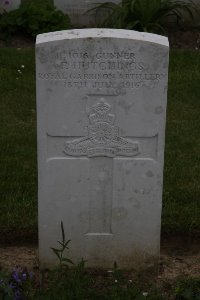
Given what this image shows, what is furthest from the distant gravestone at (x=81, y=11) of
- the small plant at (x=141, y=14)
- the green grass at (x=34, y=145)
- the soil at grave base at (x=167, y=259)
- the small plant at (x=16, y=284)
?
the small plant at (x=16, y=284)

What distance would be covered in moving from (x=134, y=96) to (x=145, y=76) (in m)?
0.13

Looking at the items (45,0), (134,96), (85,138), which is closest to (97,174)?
(85,138)

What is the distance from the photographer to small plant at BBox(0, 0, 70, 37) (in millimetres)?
9227

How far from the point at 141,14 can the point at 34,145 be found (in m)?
3.80

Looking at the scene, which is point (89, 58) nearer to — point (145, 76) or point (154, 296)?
point (145, 76)

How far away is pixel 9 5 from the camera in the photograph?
9.65 meters

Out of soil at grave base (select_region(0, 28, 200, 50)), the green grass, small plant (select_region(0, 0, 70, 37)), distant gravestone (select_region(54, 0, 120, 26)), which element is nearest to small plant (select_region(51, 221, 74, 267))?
the green grass

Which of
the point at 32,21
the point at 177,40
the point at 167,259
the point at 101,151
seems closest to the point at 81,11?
the point at 32,21

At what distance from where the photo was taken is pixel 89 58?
A: 375 cm

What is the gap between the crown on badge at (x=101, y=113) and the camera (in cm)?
382

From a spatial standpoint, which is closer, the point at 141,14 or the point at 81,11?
the point at 141,14

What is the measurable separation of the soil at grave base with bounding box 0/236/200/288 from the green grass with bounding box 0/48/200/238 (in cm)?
12

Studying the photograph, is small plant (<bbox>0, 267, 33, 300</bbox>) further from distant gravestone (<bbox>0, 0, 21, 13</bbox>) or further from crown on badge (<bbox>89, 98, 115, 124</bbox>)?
distant gravestone (<bbox>0, 0, 21, 13</bbox>)

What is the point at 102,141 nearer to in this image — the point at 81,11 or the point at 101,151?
the point at 101,151
